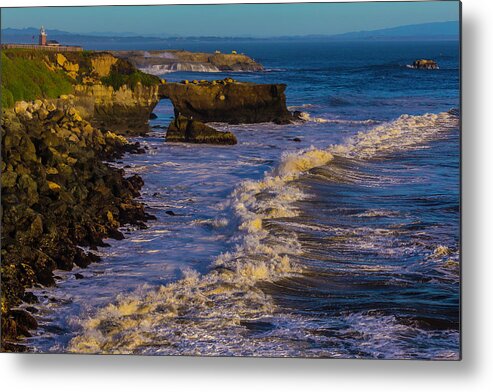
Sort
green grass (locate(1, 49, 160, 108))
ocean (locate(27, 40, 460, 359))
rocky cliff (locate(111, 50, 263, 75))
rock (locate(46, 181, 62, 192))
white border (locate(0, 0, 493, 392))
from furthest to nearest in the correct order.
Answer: rock (locate(46, 181, 62, 192)), green grass (locate(1, 49, 160, 108)), rocky cliff (locate(111, 50, 263, 75)), ocean (locate(27, 40, 460, 359)), white border (locate(0, 0, 493, 392))

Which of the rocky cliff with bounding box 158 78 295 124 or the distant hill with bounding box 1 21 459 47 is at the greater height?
the distant hill with bounding box 1 21 459 47

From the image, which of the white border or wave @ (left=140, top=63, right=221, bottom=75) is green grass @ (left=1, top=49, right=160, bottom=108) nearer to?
wave @ (left=140, top=63, right=221, bottom=75)

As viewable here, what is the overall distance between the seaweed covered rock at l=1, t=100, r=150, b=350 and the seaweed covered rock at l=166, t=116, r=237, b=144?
260mm

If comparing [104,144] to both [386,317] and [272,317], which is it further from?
[386,317]

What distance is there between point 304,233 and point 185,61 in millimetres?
1122

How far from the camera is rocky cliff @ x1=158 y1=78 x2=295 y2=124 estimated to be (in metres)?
6.31

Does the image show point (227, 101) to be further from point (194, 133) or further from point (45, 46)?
point (45, 46)

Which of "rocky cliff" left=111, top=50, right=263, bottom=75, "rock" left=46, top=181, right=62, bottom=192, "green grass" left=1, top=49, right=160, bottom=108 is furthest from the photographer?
"rock" left=46, top=181, right=62, bottom=192

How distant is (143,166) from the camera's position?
6.47 meters

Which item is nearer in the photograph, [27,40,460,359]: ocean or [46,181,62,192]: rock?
[27,40,460,359]: ocean

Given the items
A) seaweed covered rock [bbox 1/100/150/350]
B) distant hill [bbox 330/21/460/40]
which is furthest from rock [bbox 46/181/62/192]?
distant hill [bbox 330/21/460/40]

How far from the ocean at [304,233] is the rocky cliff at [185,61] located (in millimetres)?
45

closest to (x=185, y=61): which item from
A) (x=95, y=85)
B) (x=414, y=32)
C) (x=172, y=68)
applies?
(x=172, y=68)

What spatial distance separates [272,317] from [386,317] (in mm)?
576
